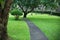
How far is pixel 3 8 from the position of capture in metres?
9.98

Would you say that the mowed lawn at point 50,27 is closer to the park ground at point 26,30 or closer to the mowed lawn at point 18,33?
the park ground at point 26,30

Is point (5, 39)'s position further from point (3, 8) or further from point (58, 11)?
point (58, 11)

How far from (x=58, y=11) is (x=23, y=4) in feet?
43.4

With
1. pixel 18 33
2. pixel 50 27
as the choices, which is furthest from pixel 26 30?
pixel 50 27

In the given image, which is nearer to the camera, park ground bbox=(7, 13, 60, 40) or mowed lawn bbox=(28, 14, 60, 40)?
mowed lawn bbox=(28, 14, 60, 40)

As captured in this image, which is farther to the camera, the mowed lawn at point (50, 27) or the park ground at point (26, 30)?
the park ground at point (26, 30)

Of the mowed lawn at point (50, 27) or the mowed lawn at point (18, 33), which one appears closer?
the mowed lawn at point (50, 27)

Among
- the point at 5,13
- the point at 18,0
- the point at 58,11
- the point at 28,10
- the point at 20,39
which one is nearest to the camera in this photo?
the point at 5,13

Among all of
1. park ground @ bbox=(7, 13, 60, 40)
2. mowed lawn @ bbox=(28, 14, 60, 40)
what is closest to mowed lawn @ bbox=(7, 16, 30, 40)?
park ground @ bbox=(7, 13, 60, 40)

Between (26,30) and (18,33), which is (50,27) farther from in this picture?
(18,33)

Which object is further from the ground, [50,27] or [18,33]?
[18,33]

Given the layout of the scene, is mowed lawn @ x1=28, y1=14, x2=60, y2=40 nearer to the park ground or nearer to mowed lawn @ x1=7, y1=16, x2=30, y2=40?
the park ground

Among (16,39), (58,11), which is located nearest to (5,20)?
(16,39)

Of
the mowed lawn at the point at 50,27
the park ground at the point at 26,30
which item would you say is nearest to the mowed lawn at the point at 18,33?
the park ground at the point at 26,30
